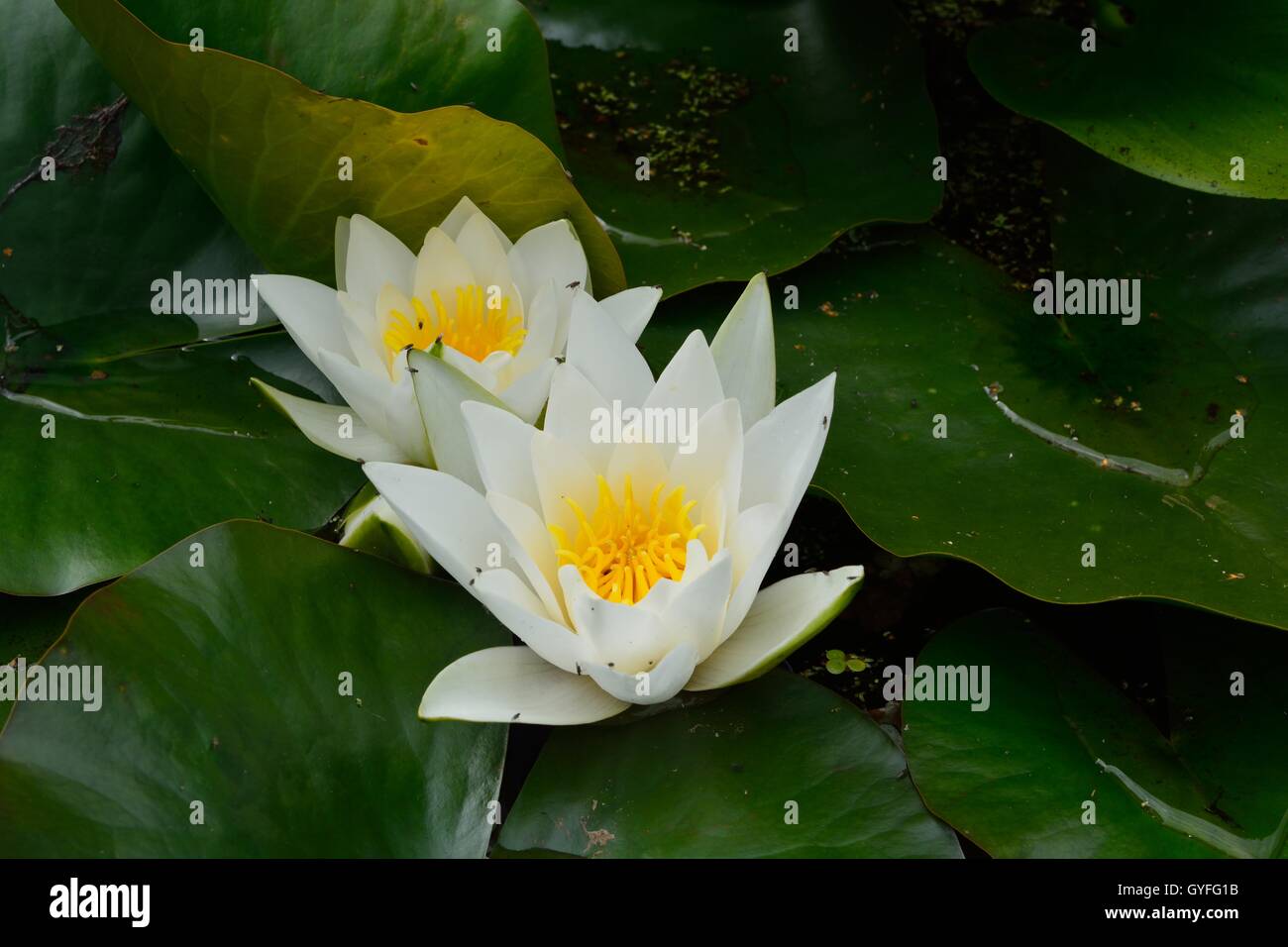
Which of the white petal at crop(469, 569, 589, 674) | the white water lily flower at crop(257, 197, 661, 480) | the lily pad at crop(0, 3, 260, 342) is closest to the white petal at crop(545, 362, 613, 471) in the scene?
the white water lily flower at crop(257, 197, 661, 480)

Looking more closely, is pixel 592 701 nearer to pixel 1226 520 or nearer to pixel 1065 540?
pixel 1065 540

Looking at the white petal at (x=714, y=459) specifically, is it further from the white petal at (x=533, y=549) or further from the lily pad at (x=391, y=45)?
the lily pad at (x=391, y=45)

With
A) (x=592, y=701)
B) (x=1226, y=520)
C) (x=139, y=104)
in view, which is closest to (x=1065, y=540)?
(x=1226, y=520)

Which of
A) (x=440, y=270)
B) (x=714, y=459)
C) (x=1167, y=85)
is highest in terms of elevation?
→ (x=1167, y=85)

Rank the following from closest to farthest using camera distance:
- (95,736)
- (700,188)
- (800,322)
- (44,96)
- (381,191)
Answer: (95,736) → (381,191) → (44,96) → (800,322) → (700,188)

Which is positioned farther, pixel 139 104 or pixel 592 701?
pixel 139 104

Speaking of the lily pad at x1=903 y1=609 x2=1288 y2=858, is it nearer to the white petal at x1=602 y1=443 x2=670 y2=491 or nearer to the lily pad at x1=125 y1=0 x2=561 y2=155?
the white petal at x1=602 y1=443 x2=670 y2=491

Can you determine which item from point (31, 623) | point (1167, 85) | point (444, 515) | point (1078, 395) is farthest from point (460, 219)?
point (1167, 85)

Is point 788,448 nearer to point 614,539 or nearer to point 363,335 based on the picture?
point 614,539
